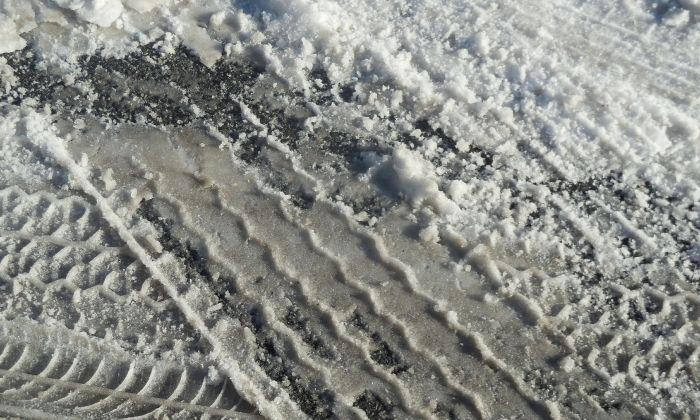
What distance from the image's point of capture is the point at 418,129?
2.36 m

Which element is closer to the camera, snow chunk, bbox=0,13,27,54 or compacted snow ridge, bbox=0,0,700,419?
compacted snow ridge, bbox=0,0,700,419

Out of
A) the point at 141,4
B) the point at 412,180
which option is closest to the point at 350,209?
the point at 412,180

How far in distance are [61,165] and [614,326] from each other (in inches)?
85.3

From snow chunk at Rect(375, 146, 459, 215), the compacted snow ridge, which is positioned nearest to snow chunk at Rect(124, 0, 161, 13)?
the compacted snow ridge

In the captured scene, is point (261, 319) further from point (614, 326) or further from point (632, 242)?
point (632, 242)

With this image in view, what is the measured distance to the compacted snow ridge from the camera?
205cm

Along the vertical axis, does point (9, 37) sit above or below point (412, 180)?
above

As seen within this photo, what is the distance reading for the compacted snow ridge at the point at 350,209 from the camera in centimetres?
205

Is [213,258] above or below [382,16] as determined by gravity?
below

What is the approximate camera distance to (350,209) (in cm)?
225

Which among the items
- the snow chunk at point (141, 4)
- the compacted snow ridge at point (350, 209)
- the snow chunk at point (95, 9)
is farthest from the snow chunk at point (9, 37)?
the snow chunk at point (141, 4)

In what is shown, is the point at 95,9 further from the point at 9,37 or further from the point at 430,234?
the point at 430,234

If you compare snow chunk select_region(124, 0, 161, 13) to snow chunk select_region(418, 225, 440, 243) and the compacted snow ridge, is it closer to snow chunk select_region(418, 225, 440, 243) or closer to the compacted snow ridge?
the compacted snow ridge

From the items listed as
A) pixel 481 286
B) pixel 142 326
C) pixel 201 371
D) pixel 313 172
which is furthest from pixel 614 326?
pixel 142 326
